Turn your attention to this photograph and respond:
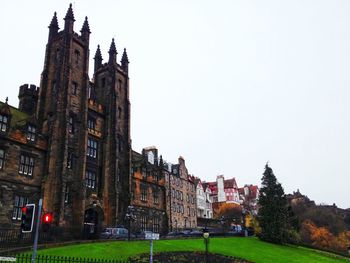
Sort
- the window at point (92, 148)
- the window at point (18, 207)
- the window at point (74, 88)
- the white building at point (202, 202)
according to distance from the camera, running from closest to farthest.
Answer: the window at point (18, 207) → the window at point (74, 88) → the window at point (92, 148) → the white building at point (202, 202)

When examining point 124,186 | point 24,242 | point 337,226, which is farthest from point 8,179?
point 337,226

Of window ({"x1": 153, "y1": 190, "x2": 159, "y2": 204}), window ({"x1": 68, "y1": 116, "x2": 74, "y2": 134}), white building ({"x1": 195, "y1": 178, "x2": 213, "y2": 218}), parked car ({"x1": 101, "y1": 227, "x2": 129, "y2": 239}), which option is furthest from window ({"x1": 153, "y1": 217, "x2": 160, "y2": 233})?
white building ({"x1": 195, "y1": 178, "x2": 213, "y2": 218})

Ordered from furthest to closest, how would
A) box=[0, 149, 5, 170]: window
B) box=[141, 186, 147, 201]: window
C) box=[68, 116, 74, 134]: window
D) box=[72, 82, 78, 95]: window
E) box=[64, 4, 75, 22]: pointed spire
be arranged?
box=[141, 186, 147, 201]: window
box=[64, 4, 75, 22]: pointed spire
box=[72, 82, 78, 95]: window
box=[68, 116, 74, 134]: window
box=[0, 149, 5, 170]: window

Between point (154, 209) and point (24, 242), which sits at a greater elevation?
point (154, 209)

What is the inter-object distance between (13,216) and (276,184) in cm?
3574

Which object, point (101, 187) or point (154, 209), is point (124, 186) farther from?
point (154, 209)

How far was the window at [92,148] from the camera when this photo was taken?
47000 millimetres

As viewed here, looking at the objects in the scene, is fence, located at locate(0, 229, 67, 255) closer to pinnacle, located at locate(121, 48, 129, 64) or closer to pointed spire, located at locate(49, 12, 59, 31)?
pointed spire, located at locate(49, 12, 59, 31)

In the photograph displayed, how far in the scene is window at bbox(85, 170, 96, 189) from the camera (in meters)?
45.4

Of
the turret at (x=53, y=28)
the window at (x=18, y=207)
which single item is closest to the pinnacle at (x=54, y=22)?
the turret at (x=53, y=28)

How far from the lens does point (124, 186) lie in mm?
51562

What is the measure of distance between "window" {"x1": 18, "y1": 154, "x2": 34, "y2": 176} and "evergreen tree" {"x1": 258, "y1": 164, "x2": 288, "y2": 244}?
31564 mm

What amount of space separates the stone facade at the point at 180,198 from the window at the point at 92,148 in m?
25.1

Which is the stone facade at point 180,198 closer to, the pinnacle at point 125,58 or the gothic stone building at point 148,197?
the gothic stone building at point 148,197
